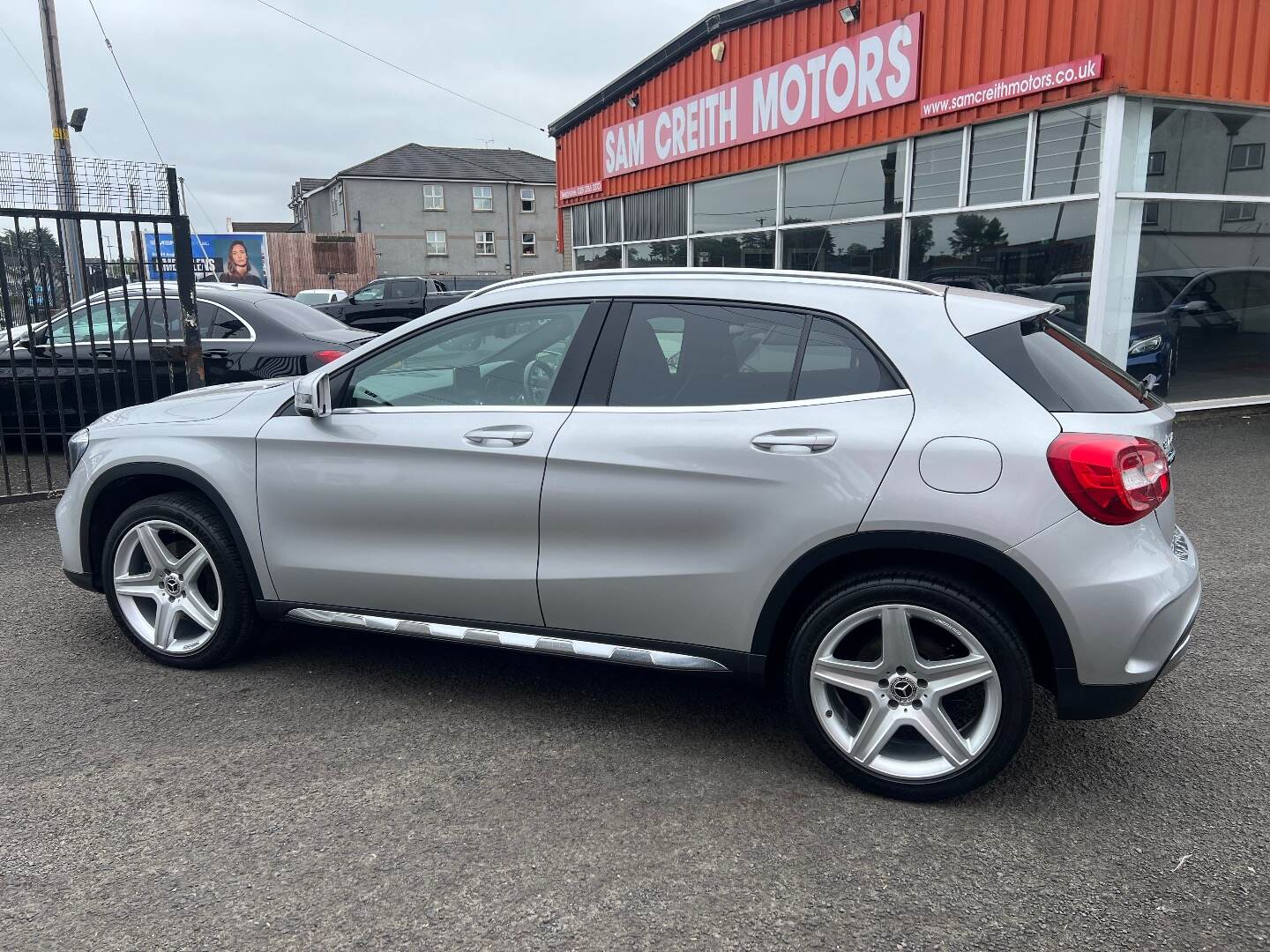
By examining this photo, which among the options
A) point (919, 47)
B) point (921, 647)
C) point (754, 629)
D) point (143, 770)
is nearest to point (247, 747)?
point (143, 770)

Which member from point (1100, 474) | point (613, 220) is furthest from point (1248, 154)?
point (613, 220)

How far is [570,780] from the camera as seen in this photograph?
123 inches

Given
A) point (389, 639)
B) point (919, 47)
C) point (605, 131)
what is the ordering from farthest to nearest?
point (605, 131) → point (919, 47) → point (389, 639)

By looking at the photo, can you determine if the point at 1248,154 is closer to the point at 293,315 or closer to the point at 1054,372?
the point at 1054,372

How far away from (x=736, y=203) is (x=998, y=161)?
487cm

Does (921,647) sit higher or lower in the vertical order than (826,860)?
higher

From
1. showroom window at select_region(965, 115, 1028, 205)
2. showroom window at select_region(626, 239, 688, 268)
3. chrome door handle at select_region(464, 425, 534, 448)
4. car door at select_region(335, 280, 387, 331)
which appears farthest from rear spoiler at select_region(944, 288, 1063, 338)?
car door at select_region(335, 280, 387, 331)

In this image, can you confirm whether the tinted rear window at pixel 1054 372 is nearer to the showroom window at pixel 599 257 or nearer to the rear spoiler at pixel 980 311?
the rear spoiler at pixel 980 311

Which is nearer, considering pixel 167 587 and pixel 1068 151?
pixel 167 587

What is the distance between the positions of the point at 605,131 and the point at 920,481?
631 inches

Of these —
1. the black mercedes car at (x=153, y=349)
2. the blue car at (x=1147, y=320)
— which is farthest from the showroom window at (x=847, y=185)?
the black mercedes car at (x=153, y=349)

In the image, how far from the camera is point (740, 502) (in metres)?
3.00

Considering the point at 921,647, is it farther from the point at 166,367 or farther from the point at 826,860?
the point at 166,367

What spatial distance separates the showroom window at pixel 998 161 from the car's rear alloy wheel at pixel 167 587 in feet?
28.6
